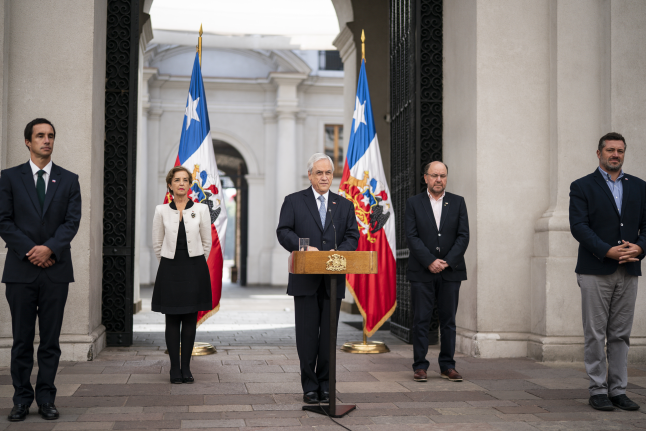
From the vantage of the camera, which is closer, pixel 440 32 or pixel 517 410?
pixel 517 410

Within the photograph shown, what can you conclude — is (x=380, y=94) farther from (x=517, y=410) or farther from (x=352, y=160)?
(x=517, y=410)

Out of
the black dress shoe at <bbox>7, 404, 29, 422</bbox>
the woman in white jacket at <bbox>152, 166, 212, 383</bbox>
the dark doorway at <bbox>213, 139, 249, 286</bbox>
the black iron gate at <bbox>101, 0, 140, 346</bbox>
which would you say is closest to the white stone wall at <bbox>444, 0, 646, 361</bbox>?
the woman in white jacket at <bbox>152, 166, 212, 383</bbox>

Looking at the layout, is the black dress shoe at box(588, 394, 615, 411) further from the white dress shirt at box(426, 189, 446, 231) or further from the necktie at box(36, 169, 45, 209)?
the necktie at box(36, 169, 45, 209)

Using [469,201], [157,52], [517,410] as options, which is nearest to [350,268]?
[517,410]

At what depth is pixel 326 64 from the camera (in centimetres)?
2400

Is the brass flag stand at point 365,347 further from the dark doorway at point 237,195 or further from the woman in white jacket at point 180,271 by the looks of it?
the dark doorway at point 237,195

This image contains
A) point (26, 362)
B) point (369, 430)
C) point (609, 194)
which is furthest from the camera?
point (609, 194)

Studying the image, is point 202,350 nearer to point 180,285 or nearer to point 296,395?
point 180,285

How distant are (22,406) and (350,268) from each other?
7.42 ft

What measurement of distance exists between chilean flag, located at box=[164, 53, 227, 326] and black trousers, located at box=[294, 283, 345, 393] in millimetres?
2602

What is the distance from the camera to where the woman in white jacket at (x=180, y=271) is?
5.66m

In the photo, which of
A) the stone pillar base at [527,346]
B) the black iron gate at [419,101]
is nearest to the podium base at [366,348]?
the black iron gate at [419,101]

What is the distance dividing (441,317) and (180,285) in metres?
2.25

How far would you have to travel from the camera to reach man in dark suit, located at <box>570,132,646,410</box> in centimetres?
480
